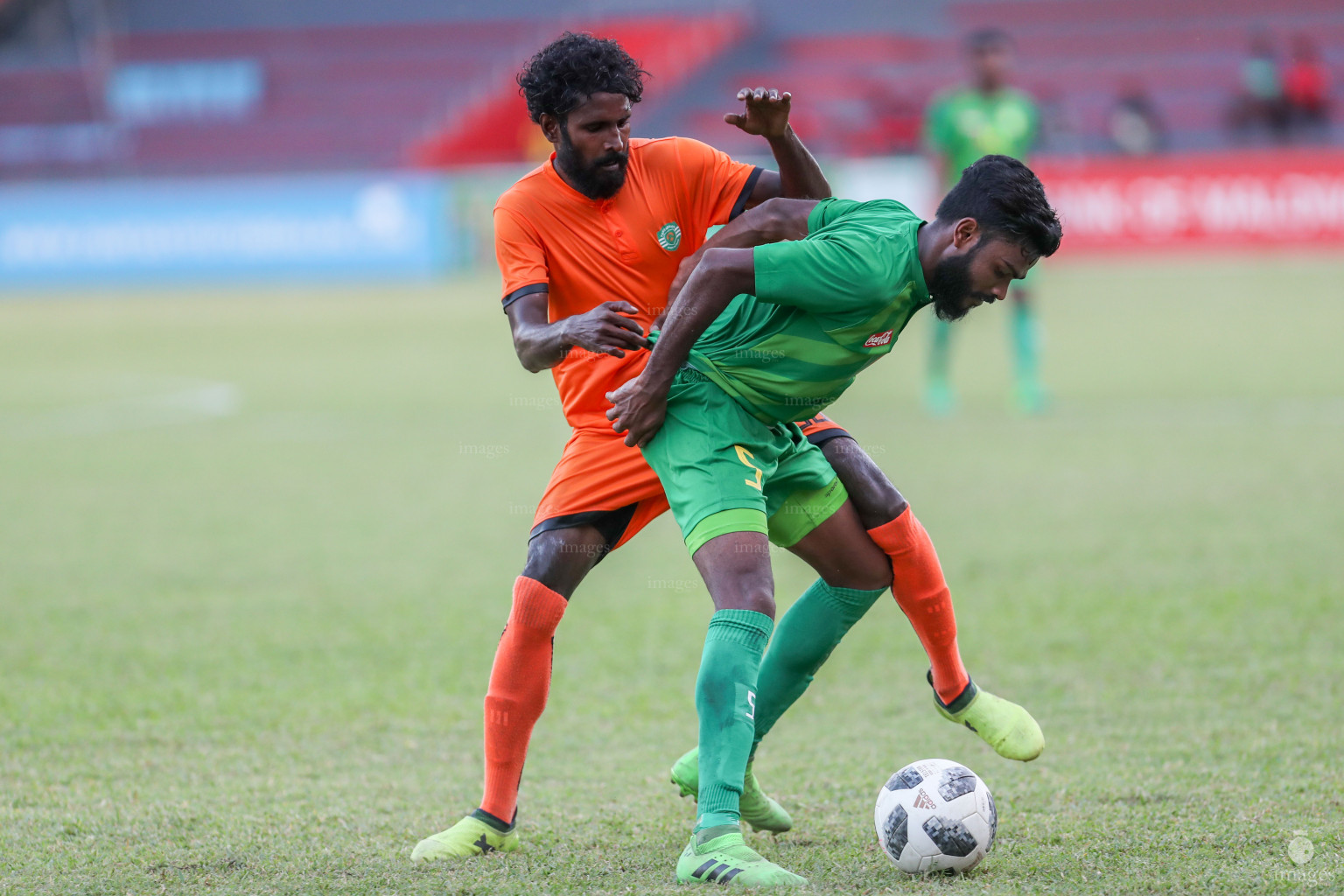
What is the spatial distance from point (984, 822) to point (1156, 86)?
2734 cm

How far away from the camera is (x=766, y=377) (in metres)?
3.65

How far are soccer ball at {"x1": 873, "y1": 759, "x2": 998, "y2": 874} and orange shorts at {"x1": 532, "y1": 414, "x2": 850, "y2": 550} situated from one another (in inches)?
36.6

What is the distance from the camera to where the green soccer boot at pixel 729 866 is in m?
3.24

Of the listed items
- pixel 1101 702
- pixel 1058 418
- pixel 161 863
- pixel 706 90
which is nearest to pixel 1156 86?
pixel 706 90

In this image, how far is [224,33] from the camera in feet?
113

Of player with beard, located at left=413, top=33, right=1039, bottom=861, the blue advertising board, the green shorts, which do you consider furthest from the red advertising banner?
the green shorts

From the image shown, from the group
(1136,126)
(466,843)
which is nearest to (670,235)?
(466,843)

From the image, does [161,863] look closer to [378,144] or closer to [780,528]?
[780,528]

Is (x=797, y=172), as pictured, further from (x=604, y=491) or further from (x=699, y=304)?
(x=604, y=491)

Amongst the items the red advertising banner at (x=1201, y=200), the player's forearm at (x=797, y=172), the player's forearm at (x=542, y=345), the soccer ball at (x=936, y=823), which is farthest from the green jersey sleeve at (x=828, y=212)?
the red advertising banner at (x=1201, y=200)

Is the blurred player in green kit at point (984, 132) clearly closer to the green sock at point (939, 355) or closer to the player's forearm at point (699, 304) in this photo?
the green sock at point (939, 355)

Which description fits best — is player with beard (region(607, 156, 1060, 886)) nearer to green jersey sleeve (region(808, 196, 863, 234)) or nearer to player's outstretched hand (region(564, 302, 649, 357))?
green jersey sleeve (region(808, 196, 863, 234))

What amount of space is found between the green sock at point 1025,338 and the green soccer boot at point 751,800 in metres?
7.33

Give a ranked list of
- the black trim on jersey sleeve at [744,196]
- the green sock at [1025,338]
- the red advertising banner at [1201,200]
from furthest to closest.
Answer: the red advertising banner at [1201,200] → the green sock at [1025,338] → the black trim on jersey sleeve at [744,196]
